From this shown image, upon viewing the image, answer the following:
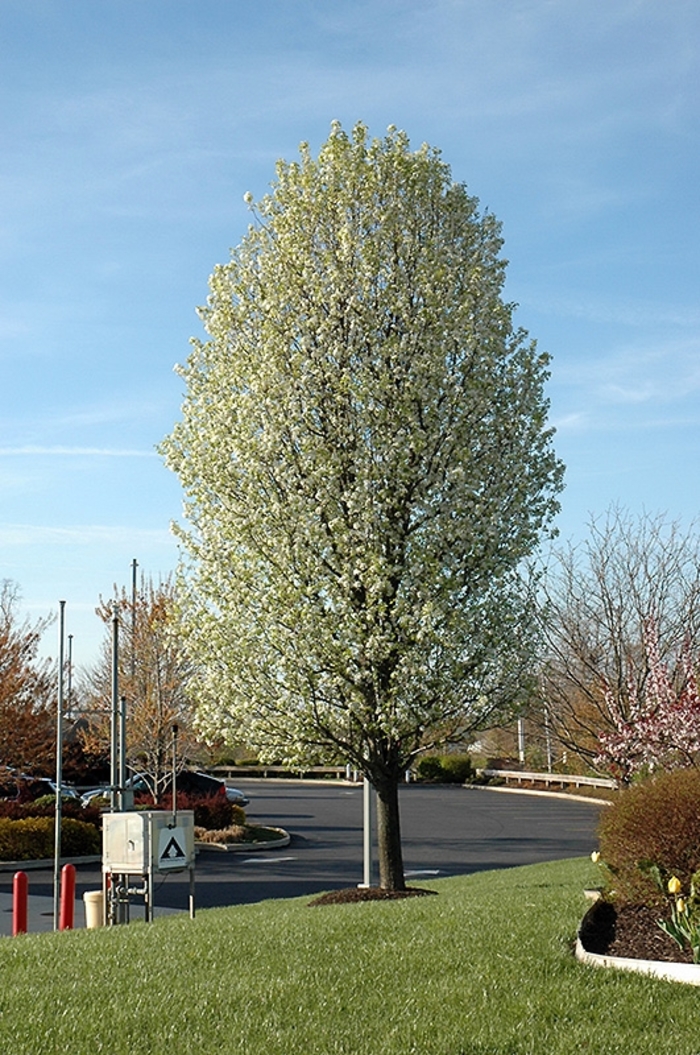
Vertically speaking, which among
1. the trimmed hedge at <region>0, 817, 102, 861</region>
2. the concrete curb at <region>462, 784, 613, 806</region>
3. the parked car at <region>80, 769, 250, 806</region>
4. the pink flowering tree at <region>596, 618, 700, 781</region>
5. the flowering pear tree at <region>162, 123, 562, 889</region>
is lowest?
the concrete curb at <region>462, 784, 613, 806</region>

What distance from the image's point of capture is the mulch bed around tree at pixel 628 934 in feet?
27.5

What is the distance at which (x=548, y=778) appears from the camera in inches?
1863

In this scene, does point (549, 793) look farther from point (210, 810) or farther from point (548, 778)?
point (210, 810)

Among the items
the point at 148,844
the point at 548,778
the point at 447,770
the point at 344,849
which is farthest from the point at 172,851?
the point at 447,770

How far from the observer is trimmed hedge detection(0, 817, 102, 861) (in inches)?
938

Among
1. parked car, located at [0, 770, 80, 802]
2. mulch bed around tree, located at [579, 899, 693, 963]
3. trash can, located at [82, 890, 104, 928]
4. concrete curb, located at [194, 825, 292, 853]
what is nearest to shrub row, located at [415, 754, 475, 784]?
parked car, located at [0, 770, 80, 802]

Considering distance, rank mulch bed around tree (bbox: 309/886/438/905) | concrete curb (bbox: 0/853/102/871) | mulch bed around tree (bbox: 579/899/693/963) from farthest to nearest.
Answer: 1. concrete curb (bbox: 0/853/102/871)
2. mulch bed around tree (bbox: 309/886/438/905)
3. mulch bed around tree (bbox: 579/899/693/963)

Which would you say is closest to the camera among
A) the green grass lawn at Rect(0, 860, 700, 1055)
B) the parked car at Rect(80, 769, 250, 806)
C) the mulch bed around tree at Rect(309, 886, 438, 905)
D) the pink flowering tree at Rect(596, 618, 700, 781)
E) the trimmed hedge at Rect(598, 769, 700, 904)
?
the green grass lawn at Rect(0, 860, 700, 1055)

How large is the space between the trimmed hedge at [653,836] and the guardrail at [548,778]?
30.8 meters

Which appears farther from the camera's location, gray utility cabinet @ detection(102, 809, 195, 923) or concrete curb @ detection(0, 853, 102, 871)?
concrete curb @ detection(0, 853, 102, 871)

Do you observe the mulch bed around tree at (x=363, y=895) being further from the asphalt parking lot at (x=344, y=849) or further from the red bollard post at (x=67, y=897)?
the red bollard post at (x=67, y=897)

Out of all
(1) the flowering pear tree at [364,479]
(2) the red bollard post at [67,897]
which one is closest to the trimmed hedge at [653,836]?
(1) the flowering pear tree at [364,479]

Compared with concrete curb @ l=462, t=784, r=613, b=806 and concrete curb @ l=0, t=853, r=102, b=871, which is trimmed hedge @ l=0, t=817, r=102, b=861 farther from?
concrete curb @ l=462, t=784, r=613, b=806

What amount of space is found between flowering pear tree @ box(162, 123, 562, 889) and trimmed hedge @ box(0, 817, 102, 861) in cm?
1104
